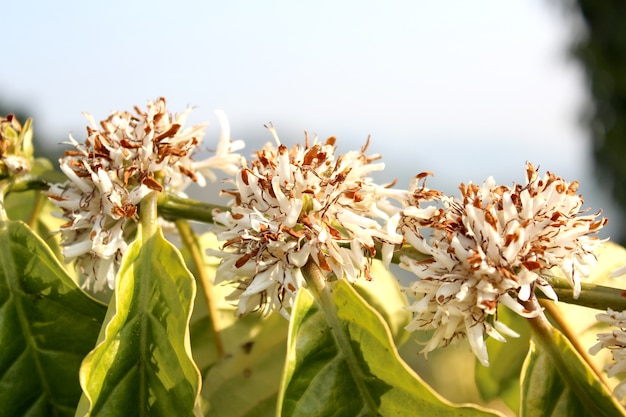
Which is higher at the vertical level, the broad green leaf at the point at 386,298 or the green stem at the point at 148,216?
the green stem at the point at 148,216

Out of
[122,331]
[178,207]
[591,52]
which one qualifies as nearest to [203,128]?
[178,207]

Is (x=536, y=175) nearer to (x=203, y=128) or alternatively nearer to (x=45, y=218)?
(x=203, y=128)

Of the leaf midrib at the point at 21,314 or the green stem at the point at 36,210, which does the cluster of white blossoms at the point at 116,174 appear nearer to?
the leaf midrib at the point at 21,314

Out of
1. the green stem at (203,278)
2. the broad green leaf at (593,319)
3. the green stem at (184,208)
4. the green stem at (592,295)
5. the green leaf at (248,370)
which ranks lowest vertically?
the green leaf at (248,370)

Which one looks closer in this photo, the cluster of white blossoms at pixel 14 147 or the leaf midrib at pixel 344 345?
the leaf midrib at pixel 344 345

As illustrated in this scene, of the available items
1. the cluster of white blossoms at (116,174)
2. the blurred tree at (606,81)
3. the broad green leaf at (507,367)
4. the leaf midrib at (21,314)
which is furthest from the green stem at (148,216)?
the blurred tree at (606,81)

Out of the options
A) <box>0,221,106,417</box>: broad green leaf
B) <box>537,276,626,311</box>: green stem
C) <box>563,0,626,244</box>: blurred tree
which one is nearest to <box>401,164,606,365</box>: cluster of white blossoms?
<box>537,276,626,311</box>: green stem

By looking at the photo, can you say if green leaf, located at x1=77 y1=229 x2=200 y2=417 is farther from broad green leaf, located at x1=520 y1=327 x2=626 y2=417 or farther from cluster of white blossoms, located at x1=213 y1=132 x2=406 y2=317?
broad green leaf, located at x1=520 y1=327 x2=626 y2=417

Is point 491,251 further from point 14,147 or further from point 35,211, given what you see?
point 35,211
